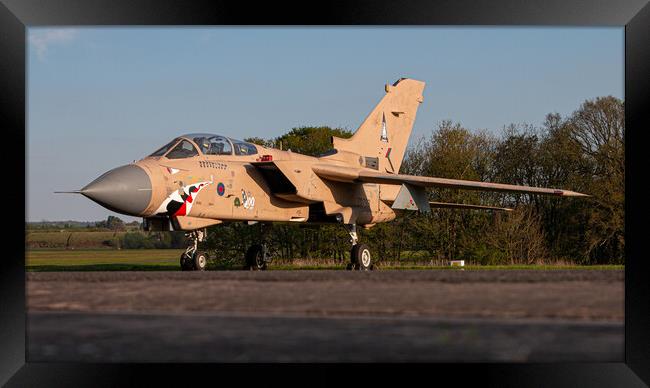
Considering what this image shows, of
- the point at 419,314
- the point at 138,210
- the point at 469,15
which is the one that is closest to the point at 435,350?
the point at 419,314

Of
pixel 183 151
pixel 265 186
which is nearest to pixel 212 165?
pixel 183 151

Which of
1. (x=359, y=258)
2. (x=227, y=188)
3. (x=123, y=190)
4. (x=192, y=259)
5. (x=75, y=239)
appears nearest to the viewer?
(x=123, y=190)

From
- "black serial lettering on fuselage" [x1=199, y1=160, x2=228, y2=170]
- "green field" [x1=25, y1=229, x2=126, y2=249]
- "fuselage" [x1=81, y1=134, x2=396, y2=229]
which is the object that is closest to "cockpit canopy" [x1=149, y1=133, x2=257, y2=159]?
"fuselage" [x1=81, y1=134, x2=396, y2=229]

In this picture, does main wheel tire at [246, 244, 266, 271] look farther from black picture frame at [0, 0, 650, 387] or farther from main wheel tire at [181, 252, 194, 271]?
black picture frame at [0, 0, 650, 387]

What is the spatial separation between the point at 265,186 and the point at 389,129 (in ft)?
20.7

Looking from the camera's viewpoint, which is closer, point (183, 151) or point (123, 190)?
point (123, 190)

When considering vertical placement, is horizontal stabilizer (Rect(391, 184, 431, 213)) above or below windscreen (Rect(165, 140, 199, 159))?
below

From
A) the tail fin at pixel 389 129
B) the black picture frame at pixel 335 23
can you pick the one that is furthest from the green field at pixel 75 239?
the black picture frame at pixel 335 23

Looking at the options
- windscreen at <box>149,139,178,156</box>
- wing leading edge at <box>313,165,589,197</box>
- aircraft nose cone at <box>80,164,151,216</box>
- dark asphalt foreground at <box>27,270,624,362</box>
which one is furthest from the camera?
wing leading edge at <box>313,165,589,197</box>

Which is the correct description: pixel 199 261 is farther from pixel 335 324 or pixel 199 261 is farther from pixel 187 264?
pixel 335 324

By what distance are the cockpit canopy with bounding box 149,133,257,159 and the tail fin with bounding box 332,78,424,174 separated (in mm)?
4539

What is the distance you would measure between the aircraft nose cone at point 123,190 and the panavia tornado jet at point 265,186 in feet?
0.06

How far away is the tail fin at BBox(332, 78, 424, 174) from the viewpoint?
2083cm

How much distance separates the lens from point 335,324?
5.96 meters
